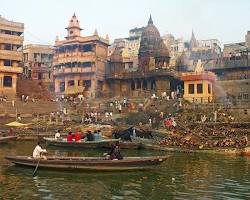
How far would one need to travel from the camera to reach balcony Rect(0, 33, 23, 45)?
5462 cm

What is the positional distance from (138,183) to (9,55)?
43842 millimetres

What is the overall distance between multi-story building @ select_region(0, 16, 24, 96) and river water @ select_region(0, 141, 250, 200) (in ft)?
113

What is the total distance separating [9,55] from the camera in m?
54.0

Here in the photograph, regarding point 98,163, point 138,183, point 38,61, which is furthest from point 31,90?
point 138,183

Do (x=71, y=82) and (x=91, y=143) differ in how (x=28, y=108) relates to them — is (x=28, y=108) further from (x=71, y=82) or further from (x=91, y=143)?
(x=91, y=143)

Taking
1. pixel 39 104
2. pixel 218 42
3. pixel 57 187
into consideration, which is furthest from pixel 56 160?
pixel 218 42

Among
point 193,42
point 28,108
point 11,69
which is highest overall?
point 193,42

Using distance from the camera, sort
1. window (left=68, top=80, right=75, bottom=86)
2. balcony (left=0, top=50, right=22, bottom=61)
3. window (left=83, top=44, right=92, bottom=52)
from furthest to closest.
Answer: window (left=68, top=80, right=75, bottom=86) → window (left=83, top=44, right=92, bottom=52) → balcony (left=0, top=50, right=22, bottom=61)

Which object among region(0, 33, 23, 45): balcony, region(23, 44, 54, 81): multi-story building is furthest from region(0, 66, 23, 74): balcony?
region(23, 44, 54, 81): multi-story building

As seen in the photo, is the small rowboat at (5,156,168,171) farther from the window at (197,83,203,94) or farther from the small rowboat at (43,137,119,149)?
the window at (197,83,203,94)

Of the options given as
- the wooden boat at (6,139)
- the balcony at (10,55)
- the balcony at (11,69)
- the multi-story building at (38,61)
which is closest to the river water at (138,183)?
the wooden boat at (6,139)

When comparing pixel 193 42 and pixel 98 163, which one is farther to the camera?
pixel 193 42

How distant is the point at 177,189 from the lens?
14.5m

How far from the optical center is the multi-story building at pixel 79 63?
197 feet
